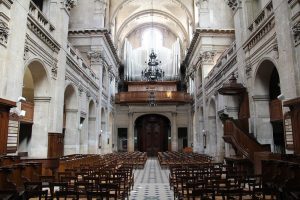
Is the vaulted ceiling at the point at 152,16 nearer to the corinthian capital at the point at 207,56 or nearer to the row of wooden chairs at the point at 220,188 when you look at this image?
the corinthian capital at the point at 207,56

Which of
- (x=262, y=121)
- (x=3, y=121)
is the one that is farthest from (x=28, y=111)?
(x=262, y=121)

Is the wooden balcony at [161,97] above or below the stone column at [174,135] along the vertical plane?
above

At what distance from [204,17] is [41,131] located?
650 inches

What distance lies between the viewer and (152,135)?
1292 inches

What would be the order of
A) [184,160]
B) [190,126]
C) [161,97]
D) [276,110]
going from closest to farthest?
[276,110] → [184,160] → [161,97] → [190,126]

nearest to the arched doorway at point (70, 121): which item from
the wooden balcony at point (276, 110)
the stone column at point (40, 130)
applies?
the stone column at point (40, 130)

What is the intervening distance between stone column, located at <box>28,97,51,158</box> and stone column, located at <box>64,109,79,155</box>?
13.7 feet

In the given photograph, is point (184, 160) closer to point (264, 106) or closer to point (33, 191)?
point (264, 106)

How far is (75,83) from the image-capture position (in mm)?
16891

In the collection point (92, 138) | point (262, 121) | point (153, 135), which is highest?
point (262, 121)

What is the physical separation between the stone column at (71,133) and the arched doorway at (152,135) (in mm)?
16508

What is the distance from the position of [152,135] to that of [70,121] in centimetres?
1705

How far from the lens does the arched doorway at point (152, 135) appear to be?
3269 cm

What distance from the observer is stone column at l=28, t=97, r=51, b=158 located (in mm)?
11992
